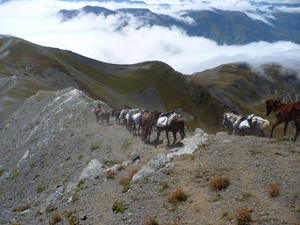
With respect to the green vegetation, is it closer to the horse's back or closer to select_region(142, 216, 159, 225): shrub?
select_region(142, 216, 159, 225): shrub

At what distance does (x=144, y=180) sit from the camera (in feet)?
44.3

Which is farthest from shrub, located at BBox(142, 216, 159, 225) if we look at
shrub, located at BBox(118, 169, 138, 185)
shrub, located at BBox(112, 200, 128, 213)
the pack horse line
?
the pack horse line

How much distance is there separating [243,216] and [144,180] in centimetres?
638

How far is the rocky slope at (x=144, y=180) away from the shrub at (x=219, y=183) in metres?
0.24

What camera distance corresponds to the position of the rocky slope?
380 inches

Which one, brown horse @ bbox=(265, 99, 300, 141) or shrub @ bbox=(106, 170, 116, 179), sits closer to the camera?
shrub @ bbox=(106, 170, 116, 179)

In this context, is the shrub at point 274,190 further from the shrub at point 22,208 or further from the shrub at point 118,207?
the shrub at point 22,208

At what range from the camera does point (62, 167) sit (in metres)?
21.2

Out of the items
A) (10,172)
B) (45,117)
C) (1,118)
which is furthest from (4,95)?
(10,172)

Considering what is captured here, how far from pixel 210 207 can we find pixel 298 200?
3268 mm

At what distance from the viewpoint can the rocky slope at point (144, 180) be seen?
965cm

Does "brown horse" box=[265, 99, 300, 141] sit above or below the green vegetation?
above

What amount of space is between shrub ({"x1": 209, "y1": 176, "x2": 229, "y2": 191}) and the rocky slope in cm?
24

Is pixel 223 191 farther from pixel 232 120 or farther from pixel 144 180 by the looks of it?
pixel 232 120
